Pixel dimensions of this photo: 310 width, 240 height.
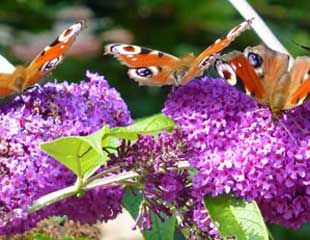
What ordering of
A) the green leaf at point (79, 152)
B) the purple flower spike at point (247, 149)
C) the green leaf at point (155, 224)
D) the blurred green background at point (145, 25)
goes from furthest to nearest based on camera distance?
the blurred green background at point (145, 25), the green leaf at point (155, 224), the purple flower spike at point (247, 149), the green leaf at point (79, 152)

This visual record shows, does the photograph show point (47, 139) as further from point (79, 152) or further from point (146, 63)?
point (146, 63)

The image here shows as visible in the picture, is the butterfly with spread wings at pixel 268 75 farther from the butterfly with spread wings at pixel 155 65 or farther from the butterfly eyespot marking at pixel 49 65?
the butterfly eyespot marking at pixel 49 65

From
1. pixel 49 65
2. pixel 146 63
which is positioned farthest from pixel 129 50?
pixel 49 65

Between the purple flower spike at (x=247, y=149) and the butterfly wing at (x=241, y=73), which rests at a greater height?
the butterfly wing at (x=241, y=73)

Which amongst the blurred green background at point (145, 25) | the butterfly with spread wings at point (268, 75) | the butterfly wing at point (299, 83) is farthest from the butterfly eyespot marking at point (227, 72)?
the blurred green background at point (145, 25)

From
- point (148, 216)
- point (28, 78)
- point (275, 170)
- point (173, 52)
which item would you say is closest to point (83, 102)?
point (28, 78)

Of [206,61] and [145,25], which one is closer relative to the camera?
[206,61]

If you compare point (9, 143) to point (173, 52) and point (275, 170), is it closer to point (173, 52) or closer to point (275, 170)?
point (275, 170)
